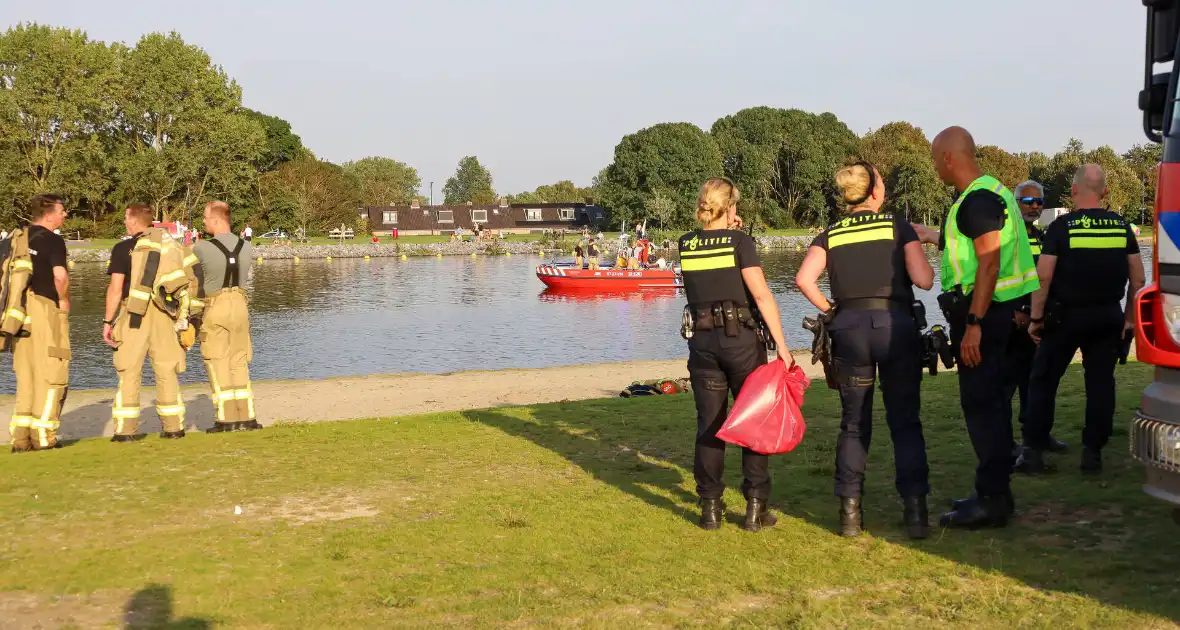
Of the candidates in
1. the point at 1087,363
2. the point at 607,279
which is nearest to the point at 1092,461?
the point at 1087,363

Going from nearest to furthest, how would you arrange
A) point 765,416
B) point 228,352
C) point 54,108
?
point 765,416
point 228,352
point 54,108

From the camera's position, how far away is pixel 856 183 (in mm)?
5969

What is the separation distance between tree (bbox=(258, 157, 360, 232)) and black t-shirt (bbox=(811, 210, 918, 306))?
93.2 m

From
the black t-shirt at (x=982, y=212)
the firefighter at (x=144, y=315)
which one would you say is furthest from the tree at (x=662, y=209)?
the black t-shirt at (x=982, y=212)

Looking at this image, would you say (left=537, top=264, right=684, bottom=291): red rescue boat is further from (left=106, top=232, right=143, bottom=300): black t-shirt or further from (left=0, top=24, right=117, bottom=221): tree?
(left=0, top=24, right=117, bottom=221): tree

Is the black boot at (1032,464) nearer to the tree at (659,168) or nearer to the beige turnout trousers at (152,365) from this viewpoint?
the beige turnout trousers at (152,365)

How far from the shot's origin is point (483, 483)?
7477mm

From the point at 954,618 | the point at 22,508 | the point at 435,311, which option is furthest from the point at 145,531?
the point at 435,311

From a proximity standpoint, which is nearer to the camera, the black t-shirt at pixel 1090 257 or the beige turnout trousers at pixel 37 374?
the black t-shirt at pixel 1090 257

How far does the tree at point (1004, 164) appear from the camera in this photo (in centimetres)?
10412

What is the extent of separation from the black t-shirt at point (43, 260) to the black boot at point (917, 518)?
7.28 meters

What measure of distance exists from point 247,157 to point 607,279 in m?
52.9

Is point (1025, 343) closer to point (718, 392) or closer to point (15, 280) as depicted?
point (718, 392)

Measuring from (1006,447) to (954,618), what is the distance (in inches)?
70.5
